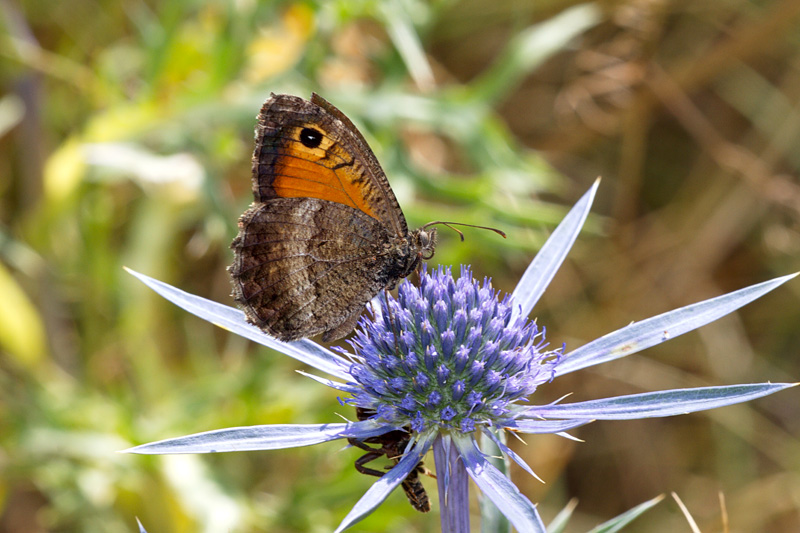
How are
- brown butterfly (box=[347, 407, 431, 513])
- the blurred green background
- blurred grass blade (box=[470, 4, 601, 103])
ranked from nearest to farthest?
brown butterfly (box=[347, 407, 431, 513]), the blurred green background, blurred grass blade (box=[470, 4, 601, 103])

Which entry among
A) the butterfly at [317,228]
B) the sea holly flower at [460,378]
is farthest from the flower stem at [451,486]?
the butterfly at [317,228]

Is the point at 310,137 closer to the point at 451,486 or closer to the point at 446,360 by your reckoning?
the point at 446,360

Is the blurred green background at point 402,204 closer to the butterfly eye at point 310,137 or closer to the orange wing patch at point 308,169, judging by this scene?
the orange wing patch at point 308,169

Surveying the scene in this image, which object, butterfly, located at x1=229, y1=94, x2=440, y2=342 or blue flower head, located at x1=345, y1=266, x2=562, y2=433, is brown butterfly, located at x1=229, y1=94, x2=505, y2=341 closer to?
butterfly, located at x1=229, y1=94, x2=440, y2=342

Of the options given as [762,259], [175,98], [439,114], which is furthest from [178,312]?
[762,259]

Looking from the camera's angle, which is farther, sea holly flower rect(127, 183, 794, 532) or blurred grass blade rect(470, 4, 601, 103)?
blurred grass blade rect(470, 4, 601, 103)

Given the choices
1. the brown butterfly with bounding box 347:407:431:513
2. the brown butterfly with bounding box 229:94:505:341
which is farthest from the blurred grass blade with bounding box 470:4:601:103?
the brown butterfly with bounding box 347:407:431:513

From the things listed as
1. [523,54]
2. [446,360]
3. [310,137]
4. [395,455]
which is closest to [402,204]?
[523,54]
